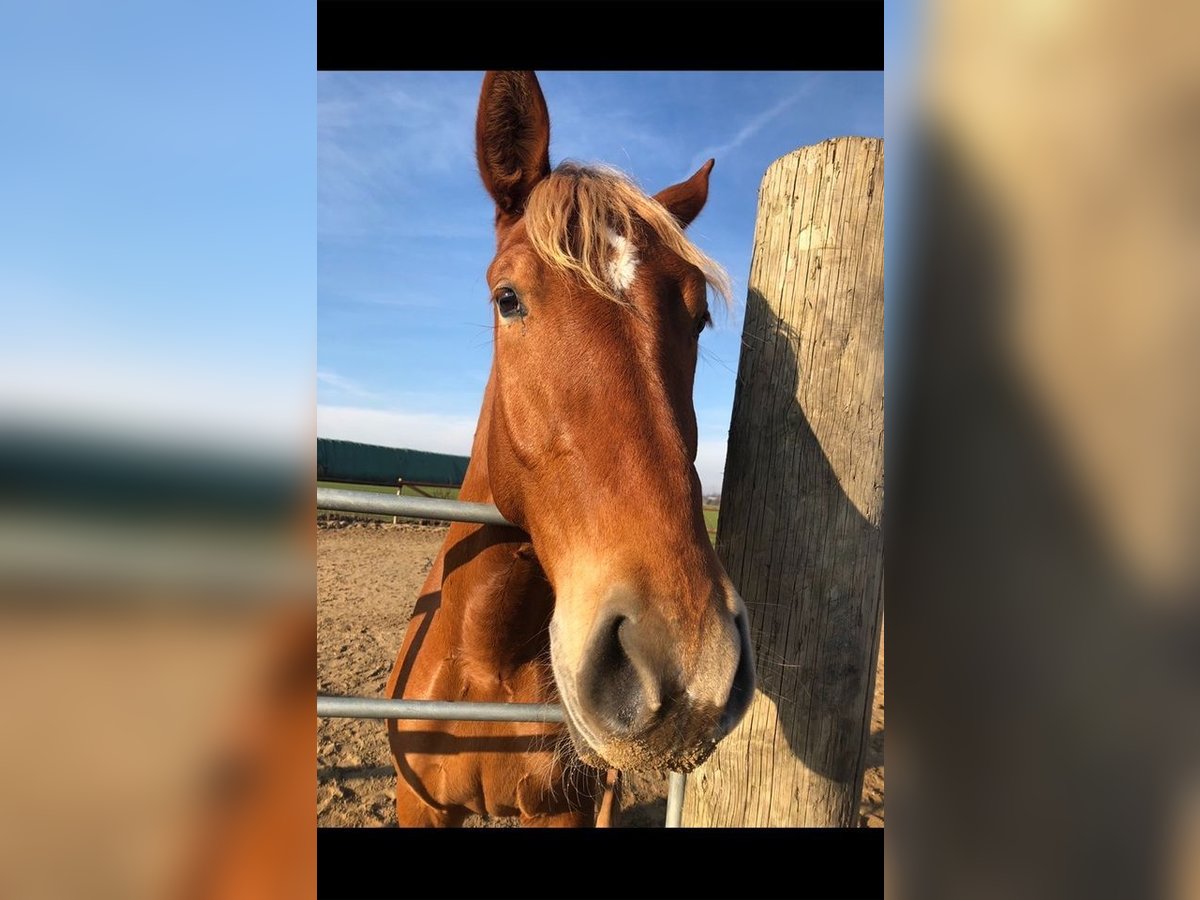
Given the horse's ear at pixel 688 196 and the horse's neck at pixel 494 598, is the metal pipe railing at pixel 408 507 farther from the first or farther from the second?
the horse's ear at pixel 688 196

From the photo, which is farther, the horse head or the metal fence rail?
the metal fence rail

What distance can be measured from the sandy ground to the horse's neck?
779 millimetres

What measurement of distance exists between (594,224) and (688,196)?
0.62 metres

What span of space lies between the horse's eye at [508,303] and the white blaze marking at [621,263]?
8.5 inches

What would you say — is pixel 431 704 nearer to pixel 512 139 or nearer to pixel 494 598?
pixel 494 598

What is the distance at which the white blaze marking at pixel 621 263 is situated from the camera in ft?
4.35

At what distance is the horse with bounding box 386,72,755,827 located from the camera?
0.97 metres

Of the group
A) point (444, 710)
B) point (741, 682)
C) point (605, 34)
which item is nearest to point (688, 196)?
point (605, 34)

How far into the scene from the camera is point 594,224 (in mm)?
1366

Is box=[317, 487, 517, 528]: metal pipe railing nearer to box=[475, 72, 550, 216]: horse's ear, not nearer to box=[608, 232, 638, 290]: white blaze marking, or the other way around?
box=[608, 232, 638, 290]: white blaze marking
